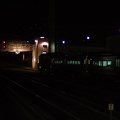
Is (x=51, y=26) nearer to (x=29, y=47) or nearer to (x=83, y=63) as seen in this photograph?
(x=83, y=63)

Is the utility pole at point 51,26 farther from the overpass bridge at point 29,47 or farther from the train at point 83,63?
the train at point 83,63

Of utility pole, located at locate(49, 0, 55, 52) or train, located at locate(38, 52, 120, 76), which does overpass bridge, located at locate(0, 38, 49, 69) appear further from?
train, located at locate(38, 52, 120, 76)

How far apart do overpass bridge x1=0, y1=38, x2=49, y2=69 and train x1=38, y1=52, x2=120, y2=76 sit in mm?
13978

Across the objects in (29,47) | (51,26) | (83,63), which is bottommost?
(83,63)

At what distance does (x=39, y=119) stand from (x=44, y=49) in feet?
197

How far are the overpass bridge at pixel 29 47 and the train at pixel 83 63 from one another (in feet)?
Result: 45.9

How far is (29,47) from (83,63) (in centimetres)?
5376

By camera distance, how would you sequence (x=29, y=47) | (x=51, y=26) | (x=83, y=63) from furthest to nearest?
(x=29, y=47)
(x=51, y=26)
(x=83, y=63)

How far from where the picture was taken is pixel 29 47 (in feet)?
298

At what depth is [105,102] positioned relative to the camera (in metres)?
17.8

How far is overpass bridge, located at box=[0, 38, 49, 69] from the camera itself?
70812mm

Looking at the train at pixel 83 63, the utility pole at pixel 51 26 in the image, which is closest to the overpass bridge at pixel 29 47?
the utility pole at pixel 51 26

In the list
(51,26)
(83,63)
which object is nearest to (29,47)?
(51,26)

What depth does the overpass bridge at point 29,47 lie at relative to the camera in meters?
70.8
